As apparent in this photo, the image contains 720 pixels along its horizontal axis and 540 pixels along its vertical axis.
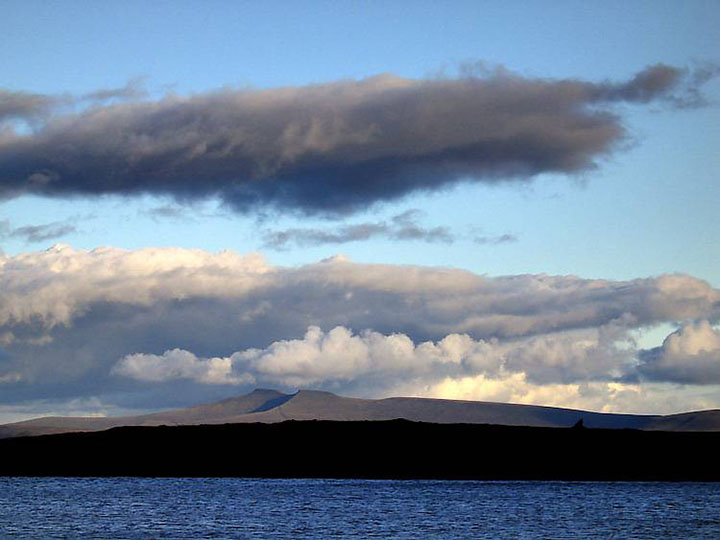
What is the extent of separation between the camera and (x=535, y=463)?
199 m

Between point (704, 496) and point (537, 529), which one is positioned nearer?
point (537, 529)

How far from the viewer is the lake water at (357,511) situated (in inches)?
3349

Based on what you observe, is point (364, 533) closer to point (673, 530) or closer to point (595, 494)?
point (673, 530)

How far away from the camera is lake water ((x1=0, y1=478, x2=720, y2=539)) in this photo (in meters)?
85.1

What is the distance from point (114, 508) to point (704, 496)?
74.7 metres

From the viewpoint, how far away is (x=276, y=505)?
115 meters

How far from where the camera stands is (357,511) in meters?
106

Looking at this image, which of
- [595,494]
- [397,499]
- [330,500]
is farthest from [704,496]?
[330,500]

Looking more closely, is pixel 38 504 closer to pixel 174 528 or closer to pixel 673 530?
pixel 174 528

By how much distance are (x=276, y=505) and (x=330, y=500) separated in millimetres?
9936

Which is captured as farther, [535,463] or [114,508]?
[535,463]

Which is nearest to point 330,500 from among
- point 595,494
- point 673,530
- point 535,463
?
point 595,494

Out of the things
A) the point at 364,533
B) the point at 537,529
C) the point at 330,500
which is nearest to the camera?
the point at 364,533

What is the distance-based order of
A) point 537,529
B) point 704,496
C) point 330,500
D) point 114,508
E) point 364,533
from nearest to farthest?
point 364,533, point 537,529, point 114,508, point 330,500, point 704,496
